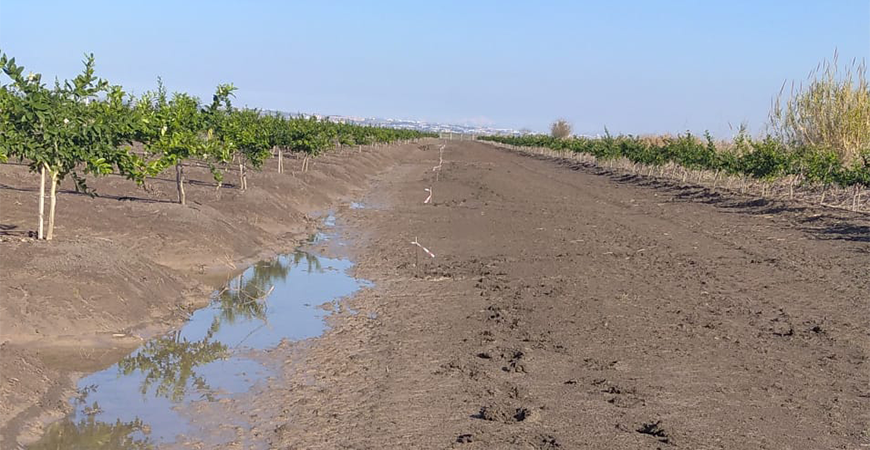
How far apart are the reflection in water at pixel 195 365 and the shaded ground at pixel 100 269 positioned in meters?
0.25

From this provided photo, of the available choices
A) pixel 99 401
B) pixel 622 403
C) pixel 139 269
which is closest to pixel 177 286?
pixel 139 269

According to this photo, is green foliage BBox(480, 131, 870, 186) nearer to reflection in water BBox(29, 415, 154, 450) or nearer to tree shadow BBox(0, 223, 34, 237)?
tree shadow BBox(0, 223, 34, 237)

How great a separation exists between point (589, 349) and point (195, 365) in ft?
14.7

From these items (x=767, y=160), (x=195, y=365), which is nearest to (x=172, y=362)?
(x=195, y=365)

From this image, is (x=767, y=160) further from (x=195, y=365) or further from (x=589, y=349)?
(x=195, y=365)

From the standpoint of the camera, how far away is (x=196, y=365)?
8961 mm

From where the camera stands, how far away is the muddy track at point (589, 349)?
670cm

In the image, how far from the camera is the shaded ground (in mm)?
7691

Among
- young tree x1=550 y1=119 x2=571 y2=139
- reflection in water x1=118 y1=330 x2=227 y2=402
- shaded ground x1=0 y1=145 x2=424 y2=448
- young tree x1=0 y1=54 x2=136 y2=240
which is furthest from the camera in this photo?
young tree x1=550 y1=119 x2=571 y2=139

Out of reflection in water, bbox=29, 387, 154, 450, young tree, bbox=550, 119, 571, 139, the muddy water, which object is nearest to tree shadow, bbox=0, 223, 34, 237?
the muddy water

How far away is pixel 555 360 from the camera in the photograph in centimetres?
879

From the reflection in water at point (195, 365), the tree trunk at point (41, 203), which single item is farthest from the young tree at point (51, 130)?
the reflection in water at point (195, 365)

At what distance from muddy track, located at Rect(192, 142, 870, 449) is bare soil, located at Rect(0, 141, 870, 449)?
0.10 ft

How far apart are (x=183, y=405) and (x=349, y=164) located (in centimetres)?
3657
